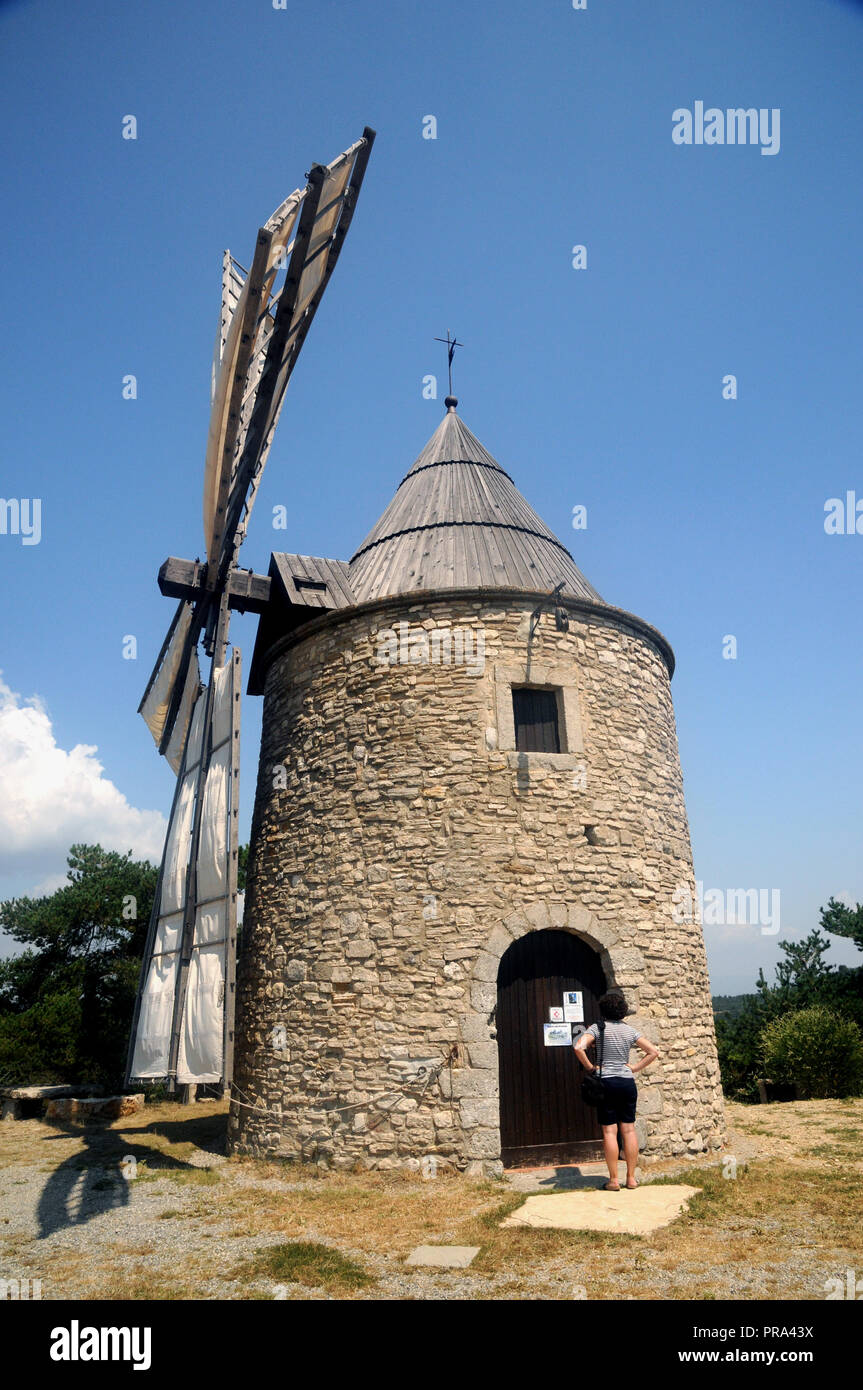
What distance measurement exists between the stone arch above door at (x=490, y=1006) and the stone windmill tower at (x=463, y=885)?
2cm

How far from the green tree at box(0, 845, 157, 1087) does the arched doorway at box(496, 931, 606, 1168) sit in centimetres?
1358

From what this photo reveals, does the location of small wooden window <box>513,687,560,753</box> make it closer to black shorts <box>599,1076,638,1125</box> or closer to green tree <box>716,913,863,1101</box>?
black shorts <box>599,1076,638,1125</box>

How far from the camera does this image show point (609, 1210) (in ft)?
21.0

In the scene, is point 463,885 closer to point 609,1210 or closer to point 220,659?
point 609,1210

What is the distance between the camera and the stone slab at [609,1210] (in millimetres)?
6027

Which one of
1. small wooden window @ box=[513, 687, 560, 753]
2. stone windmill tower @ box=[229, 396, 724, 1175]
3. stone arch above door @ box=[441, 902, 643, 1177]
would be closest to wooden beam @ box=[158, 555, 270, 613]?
stone windmill tower @ box=[229, 396, 724, 1175]

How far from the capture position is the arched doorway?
836 centimetres

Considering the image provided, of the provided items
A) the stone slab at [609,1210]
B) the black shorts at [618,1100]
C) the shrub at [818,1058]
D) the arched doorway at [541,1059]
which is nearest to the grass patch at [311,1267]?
the stone slab at [609,1210]

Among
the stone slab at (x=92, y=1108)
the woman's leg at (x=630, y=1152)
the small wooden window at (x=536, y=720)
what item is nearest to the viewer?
the woman's leg at (x=630, y=1152)

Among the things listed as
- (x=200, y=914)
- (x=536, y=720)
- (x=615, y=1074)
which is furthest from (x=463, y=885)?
(x=200, y=914)

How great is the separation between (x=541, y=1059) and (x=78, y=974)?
16345 mm

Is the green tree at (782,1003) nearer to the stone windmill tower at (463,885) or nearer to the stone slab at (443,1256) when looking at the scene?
the stone windmill tower at (463,885)

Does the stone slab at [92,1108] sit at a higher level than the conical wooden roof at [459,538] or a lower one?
lower

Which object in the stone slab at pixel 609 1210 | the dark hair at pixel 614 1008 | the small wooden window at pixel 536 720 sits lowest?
the stone slab at pixel 609 1210
